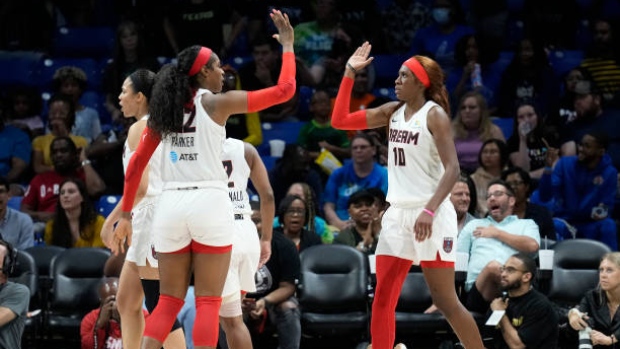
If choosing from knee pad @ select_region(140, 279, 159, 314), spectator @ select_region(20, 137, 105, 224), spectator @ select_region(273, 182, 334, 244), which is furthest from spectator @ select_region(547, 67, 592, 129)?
knee pad @ select_region(140, 279, 159, 314)

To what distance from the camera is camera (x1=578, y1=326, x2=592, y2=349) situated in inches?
363

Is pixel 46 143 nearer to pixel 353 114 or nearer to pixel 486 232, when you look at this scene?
pixel 486 232

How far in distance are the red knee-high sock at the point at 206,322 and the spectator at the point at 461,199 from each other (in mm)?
3847

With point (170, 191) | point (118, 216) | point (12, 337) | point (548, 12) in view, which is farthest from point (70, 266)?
point (548, 12)

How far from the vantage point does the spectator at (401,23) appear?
1373 cm

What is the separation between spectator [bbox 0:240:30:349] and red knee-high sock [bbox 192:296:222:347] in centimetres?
256

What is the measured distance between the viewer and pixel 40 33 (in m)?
14.3

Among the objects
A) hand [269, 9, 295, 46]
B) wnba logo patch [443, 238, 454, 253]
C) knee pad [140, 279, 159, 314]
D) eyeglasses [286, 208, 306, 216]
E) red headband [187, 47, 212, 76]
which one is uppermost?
hand [269, 9, 295, 46]

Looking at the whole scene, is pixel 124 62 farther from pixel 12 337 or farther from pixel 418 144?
pixel 418 144

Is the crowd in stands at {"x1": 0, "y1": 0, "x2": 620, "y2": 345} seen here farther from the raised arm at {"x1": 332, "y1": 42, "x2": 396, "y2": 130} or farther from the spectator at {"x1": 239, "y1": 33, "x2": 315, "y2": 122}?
the raised arm at {"x1": 332, "y1": 42, "x2": 396, "y2": 130}

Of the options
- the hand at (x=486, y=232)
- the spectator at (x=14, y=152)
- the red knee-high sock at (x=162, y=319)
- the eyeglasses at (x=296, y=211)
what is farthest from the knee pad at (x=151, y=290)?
the spectator at (x=14, y=152)

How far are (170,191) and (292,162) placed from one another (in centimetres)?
480

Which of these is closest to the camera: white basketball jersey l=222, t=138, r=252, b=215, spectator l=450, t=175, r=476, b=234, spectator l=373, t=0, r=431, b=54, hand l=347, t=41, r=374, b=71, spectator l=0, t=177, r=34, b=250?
hand l=347, t=41, r=374, b=71

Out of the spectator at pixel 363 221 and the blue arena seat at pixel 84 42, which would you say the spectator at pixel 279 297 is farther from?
the blue arena seat at pixel 84 42
